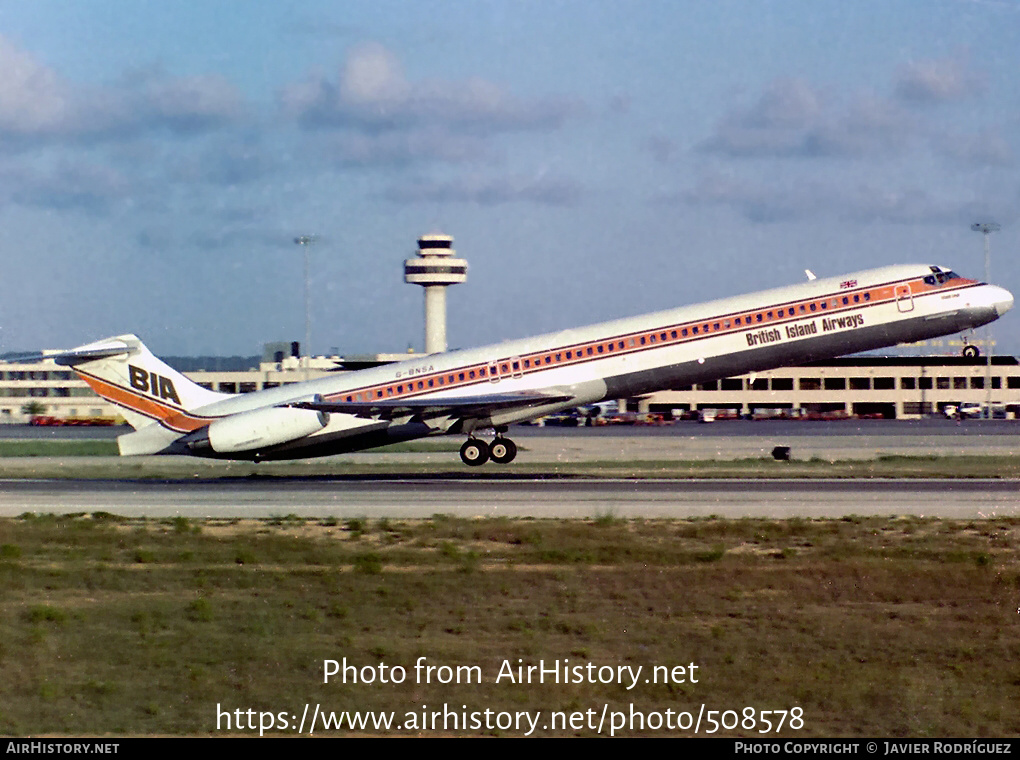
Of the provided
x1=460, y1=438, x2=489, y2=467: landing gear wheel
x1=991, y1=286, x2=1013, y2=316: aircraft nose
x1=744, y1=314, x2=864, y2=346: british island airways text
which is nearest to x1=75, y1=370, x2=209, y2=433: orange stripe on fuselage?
x1=460, y1=438, x2=489, y2=467: landing gear wheel

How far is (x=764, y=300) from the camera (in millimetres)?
40469

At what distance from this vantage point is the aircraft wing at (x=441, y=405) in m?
40.3

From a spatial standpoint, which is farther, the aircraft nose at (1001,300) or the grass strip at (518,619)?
the aircraft nose at (1001,300)

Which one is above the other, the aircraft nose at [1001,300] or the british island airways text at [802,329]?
the aircraft nose at [1001,300]

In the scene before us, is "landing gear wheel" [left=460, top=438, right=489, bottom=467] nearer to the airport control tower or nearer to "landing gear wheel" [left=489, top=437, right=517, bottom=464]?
"landing gear wheel" [left=489, top=437, right=517, bottom=464]

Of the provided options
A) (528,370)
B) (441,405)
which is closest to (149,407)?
(441,405)

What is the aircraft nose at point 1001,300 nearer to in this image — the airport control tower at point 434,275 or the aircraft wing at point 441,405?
the aircraft wing at point 441,405

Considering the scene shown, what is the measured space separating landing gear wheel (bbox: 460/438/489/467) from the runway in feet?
5.85

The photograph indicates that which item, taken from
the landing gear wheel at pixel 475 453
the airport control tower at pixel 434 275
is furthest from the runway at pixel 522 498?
the airport control tower at pixel 434 275

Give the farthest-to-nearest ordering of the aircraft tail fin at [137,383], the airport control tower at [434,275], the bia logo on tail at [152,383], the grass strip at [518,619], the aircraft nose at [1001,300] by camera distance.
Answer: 1. the airport control tower at [434,275]
2. the bia logo on tail at [152,383]
3. the aircraft tail fin at [137,383]
4. the aircraft nose at [1001,300]
5. the grass strip at [518,619]

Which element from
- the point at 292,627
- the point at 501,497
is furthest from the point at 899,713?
the point at 501,497

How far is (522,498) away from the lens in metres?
34.7

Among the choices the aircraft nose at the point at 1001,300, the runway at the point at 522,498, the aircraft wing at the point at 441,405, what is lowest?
the runway at the point at 522,498

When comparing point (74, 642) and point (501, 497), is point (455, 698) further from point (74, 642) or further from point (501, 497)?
point (501, 497)
